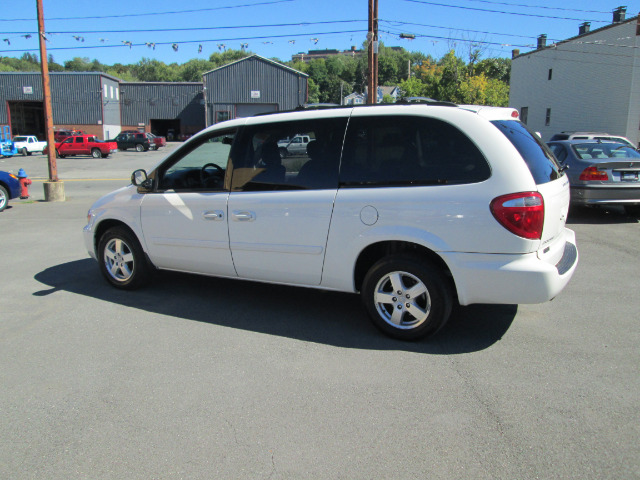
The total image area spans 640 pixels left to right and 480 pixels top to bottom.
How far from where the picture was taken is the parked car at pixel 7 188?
12.3 m

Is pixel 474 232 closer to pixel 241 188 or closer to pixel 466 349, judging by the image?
pixel 466 349

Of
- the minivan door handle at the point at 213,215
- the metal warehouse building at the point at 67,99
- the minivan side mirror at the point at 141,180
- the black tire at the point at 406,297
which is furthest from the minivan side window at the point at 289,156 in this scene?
the metal warehouse building at the point at 67,99

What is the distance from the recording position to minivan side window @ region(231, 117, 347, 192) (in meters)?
4.53

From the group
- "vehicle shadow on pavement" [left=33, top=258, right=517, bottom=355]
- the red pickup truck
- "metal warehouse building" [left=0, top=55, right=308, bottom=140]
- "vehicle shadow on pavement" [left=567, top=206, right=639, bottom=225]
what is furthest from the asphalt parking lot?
"metal warehouse building" [left=0, top=55, right=308, bottom=140]

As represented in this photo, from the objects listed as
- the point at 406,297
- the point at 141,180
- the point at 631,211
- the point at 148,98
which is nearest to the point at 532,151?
the point at 406,297

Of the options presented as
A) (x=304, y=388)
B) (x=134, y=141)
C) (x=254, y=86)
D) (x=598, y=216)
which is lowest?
(x=304, y=388)

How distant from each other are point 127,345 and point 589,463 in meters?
3.50

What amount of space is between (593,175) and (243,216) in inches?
296

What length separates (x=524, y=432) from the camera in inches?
120

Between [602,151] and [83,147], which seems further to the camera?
[83,147]

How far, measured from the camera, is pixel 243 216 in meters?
4.85

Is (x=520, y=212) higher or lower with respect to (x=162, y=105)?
lower

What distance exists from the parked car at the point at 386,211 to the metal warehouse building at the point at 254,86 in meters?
52.1

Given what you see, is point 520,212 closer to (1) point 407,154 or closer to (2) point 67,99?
(1) point 407,154
